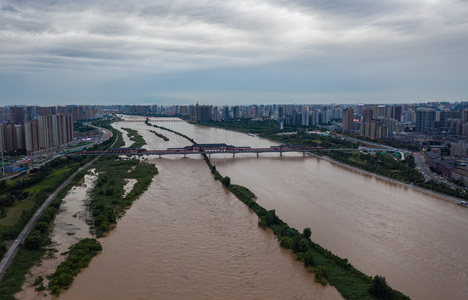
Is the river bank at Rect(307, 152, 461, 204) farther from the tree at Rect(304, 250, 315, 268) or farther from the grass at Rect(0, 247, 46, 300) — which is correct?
the grass at Rect(0, 247, 46, 300)

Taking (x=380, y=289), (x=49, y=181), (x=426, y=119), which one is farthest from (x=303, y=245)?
(x=426, y=119)

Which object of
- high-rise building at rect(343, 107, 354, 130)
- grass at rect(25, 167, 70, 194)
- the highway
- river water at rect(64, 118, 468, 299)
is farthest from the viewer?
high-rise building at rect(343, 107, 354, 130)

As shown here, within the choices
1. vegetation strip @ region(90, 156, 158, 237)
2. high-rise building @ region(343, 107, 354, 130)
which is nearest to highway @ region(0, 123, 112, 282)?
vegetation strip @ region(90, 156, 158, 237)

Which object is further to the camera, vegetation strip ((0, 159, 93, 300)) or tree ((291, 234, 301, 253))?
tree ((291, 234, 301, 253))

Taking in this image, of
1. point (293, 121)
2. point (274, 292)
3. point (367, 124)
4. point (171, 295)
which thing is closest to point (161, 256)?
point (171, 295)

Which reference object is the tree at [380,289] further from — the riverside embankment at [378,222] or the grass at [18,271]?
the grass at [18,271]

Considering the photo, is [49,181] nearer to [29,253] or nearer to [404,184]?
[29,253]

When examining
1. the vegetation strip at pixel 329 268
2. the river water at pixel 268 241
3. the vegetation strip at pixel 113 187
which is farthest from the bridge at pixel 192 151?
the vegetation strip at pixel 329 268
